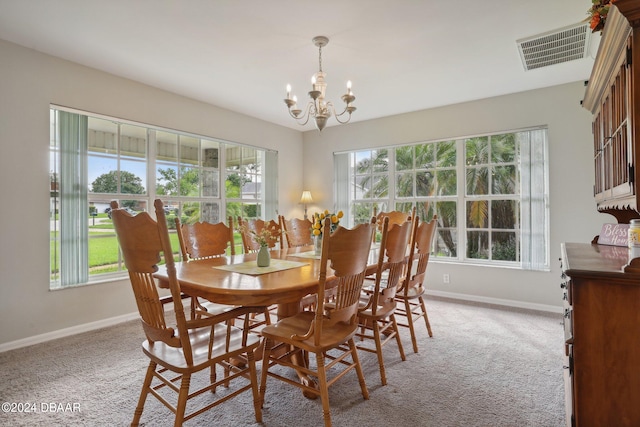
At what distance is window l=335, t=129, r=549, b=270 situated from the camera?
395 cm

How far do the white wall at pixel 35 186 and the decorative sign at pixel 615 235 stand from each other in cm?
441

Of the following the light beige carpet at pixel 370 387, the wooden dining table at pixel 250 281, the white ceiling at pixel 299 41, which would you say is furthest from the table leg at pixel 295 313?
the white ceiling at pixel 299 41

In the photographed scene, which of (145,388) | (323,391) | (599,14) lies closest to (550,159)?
(599,14)

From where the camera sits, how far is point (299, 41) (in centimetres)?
281

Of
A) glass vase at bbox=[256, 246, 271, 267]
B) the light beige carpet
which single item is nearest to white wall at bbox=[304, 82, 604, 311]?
the light beige carpet

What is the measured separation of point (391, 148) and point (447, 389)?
11.9 feet

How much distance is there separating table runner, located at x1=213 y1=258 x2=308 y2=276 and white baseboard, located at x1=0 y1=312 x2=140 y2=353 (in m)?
2.08

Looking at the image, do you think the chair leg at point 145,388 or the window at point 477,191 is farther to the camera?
the window at point 477,191

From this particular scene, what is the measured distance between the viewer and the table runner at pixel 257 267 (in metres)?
2.05

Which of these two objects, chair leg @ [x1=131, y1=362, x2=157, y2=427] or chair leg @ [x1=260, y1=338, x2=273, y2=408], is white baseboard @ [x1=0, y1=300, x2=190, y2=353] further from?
chair leg @ [x1=260, y1=338, x2=273, y2=408]

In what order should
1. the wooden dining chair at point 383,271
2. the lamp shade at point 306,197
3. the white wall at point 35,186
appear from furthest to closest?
the lamp shade at point 306,197, the white wall at point 35,186, the wooden dining chair at point 383,271

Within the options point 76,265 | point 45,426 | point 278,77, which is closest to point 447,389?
point 45,426

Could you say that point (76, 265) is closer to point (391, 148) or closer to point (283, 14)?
point (283, 14)

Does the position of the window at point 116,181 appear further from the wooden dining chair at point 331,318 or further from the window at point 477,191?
the wooden dining chair at point 331,318
